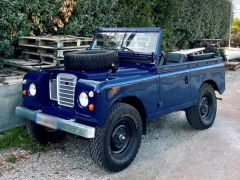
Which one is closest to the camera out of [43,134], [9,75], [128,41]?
[43,134]

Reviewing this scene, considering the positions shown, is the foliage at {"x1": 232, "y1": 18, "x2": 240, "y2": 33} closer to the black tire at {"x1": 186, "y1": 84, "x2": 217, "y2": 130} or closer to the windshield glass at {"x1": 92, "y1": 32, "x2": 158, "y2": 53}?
the black tire at {"x1": 186, "y1": 84, "x2": 217, "y2": 130}

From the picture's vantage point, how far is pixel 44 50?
254 inches

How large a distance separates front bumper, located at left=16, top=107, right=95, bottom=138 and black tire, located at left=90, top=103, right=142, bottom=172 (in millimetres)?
185

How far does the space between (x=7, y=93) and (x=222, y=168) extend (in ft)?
10.5

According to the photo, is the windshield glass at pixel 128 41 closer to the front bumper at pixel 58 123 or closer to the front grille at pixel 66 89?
the front grille at pixel 66 89

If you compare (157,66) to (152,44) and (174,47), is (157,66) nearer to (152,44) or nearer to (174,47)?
(152,44)

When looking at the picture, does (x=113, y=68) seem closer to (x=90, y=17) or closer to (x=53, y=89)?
(x=53, y=89)

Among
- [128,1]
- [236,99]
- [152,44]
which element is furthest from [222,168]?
[128,1]

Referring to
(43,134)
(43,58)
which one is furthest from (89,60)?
(43,58)

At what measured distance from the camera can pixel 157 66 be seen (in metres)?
5.14

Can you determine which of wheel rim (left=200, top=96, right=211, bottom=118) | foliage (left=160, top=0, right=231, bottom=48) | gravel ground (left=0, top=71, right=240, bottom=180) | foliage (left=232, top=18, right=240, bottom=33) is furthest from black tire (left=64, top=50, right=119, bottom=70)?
foliage (left=232, top=18, right=240, bottom=33)

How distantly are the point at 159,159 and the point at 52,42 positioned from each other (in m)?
2.78

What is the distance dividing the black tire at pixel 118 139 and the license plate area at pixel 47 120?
519 mm

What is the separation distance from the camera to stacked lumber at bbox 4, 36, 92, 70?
241 inches
